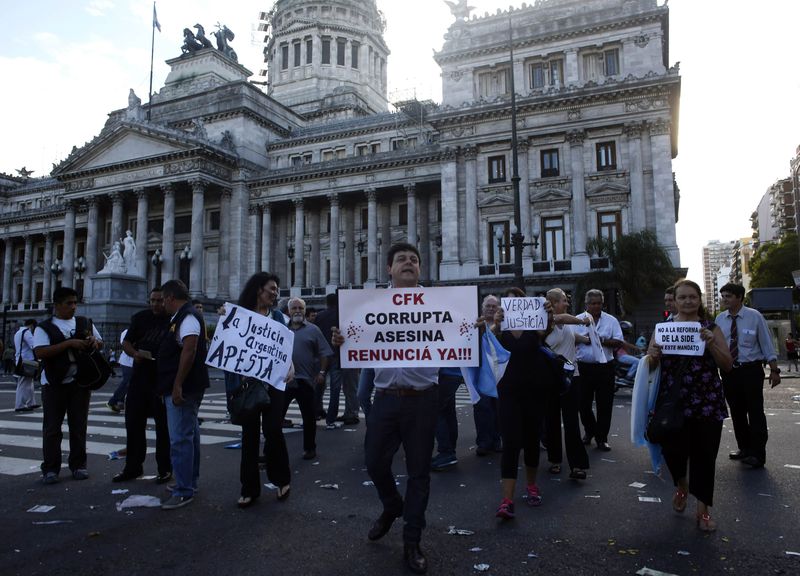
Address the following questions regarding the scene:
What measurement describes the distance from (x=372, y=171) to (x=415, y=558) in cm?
4088

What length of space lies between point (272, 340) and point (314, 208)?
42.4 meters

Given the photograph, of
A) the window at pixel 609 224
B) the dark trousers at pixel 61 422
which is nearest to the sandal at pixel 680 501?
the dark trousers at pixel 61 422

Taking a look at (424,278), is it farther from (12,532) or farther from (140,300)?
(12,532)

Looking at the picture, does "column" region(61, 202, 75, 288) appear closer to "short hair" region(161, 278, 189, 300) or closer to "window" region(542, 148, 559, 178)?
"window" region(542, 148, 559, 178)

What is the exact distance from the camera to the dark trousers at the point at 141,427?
6332 millimetres

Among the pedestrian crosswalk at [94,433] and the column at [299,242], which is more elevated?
the column at [299,242]

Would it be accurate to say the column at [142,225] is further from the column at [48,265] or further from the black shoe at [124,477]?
the black shoe at [124,477]

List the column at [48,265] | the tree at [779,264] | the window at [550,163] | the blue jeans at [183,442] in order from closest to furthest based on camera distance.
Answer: the blue jeans at [183,442]
the window at [550,163]
the column at [48,265]
the tree at [779,264]

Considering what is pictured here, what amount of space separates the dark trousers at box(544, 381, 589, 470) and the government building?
21.1m

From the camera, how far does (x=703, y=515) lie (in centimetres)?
459

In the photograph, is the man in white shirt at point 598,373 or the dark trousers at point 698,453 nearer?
the dark trousers at point 698,453

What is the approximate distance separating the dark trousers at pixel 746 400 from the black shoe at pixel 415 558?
16.0ft

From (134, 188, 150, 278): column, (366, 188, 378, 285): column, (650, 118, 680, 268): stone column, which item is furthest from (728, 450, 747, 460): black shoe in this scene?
(134, 188, 150, 278): column

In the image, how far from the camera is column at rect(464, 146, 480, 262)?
36500 millimetres
